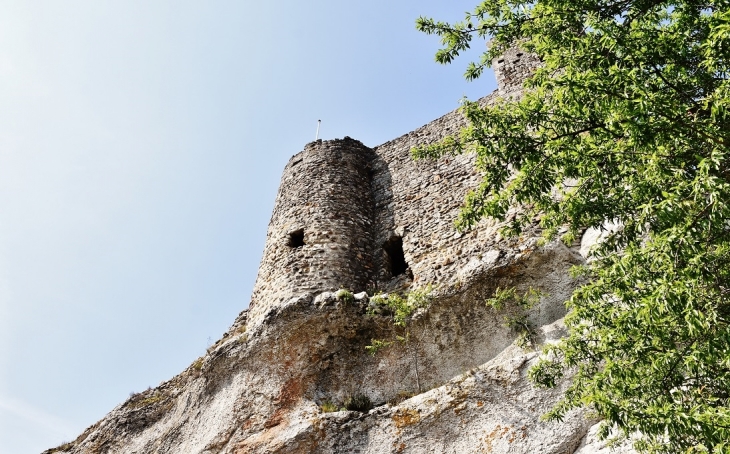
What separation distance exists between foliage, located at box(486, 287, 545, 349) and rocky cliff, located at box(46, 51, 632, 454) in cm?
5

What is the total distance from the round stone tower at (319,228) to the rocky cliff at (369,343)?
0.10 ft

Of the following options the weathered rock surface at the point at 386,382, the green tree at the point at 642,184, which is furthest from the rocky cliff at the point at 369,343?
the green tree at the point at 642,184

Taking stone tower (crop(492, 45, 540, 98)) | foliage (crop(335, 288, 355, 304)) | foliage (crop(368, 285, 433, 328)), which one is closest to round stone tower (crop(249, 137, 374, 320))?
foliage (crop(335, 288, 355, 304))

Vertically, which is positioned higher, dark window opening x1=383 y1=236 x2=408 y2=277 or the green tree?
dark window opening x1=383 y1=236 x2=408 y2=277

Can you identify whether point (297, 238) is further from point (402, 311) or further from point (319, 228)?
point (402, 311)

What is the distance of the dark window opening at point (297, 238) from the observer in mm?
10086

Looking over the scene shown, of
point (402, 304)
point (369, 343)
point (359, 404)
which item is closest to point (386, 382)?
point (359, 404)

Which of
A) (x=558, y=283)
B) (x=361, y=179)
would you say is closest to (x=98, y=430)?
(x=361, y=179)

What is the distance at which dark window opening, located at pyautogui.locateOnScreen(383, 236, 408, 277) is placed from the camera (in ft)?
33.1

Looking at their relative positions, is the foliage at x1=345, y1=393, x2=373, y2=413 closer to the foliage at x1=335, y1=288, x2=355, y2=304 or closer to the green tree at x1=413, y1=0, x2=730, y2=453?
the foliage at x1=335, y1=288, x2=355, y2=304

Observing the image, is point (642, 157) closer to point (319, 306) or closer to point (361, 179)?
point (319, 306)

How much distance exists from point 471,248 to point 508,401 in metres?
2.90

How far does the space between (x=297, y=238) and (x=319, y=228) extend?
0.53 m

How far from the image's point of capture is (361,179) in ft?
37.8
